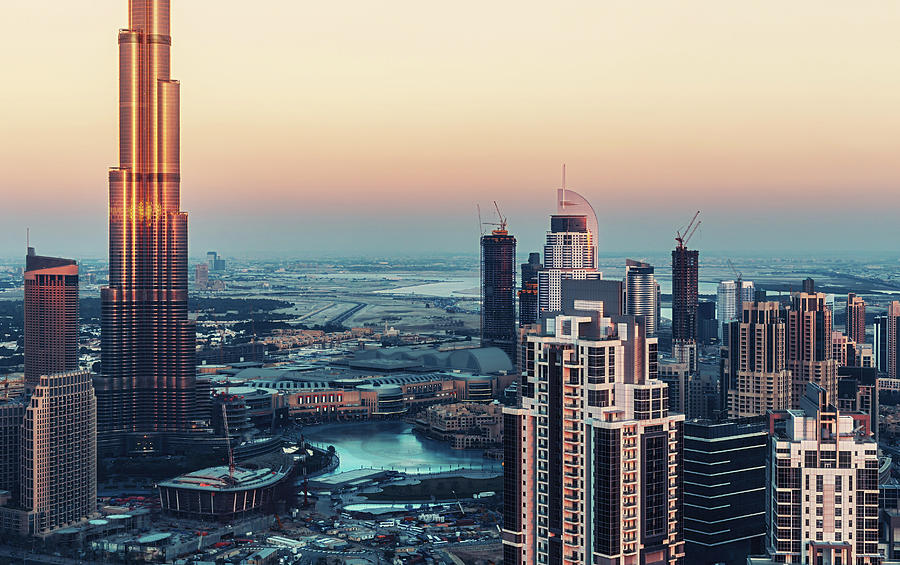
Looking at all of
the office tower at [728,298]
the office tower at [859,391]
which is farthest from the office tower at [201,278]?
the office tower at [859,391]

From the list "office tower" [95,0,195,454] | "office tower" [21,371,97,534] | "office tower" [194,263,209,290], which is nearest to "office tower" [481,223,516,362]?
"office tower" [95,0,195,454]

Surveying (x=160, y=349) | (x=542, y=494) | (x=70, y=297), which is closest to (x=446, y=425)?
(x=160, y=349)

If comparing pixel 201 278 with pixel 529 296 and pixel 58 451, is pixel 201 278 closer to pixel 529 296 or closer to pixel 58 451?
pixel 529 296

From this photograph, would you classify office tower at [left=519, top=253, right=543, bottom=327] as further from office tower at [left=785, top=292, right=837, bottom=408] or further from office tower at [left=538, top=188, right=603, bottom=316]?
office tower at [left=785, top=292, right=837, bottom=408]

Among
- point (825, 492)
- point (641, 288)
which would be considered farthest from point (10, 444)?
point (641, 288)

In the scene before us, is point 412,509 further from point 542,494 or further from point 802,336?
point 542,494

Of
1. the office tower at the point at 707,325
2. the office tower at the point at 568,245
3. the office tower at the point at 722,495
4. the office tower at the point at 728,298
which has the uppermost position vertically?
the office tower at the point at 568,245

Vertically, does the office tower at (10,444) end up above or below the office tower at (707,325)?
below

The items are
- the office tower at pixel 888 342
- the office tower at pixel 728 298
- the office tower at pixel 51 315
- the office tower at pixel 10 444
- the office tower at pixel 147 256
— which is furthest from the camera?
the office tower at pixel 728 298

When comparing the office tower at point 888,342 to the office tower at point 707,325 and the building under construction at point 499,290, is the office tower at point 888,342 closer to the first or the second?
the office tower at point 707,325
